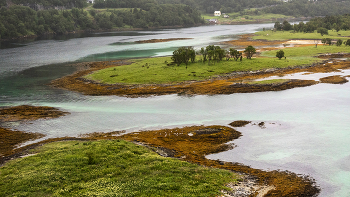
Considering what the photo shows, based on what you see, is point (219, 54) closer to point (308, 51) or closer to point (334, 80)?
point (334, 80)

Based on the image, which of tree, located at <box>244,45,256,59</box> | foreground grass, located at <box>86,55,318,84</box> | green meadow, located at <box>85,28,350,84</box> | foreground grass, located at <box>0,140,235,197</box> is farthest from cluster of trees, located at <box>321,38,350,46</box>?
foreground grass, located at <box>0,140,235,197</box>

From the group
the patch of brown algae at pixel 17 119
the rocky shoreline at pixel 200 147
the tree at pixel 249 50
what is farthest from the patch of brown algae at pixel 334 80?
the patch of brown algae at pixel 17 119

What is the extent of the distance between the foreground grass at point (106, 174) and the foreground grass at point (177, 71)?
35718 millimetres

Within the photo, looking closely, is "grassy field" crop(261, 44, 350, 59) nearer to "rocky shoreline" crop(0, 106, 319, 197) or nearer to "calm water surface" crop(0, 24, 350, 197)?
"calm water surface" crop(0, 24, 350, 197)

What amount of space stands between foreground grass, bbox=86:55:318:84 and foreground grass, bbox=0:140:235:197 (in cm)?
3572

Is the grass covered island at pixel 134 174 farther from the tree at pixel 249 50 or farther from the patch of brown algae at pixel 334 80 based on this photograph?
the tree at pixel 249 50

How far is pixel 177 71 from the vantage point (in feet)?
225

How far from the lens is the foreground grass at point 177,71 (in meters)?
64.4

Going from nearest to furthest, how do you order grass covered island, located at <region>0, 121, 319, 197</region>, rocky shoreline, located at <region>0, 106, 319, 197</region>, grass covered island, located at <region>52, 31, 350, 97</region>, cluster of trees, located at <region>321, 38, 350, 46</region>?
grass covered island, located at <region>0, 121, 319, 197</region> → rocky shoreline, located at <region>0, 106, 319, 197</region> → grass covered island, located at <region>52, 31, 350, 97</region> → cluster of trees, located at <region>321, 38, 350, 46</region>

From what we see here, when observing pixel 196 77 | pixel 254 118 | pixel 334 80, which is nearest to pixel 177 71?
pixel 196 77

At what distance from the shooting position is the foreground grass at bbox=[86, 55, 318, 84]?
64419mm

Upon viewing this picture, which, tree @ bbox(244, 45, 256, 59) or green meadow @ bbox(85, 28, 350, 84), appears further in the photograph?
tree @ bbox(244, 45, 256, 59)

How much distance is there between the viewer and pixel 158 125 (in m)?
40.2

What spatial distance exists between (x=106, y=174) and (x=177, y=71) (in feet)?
154
